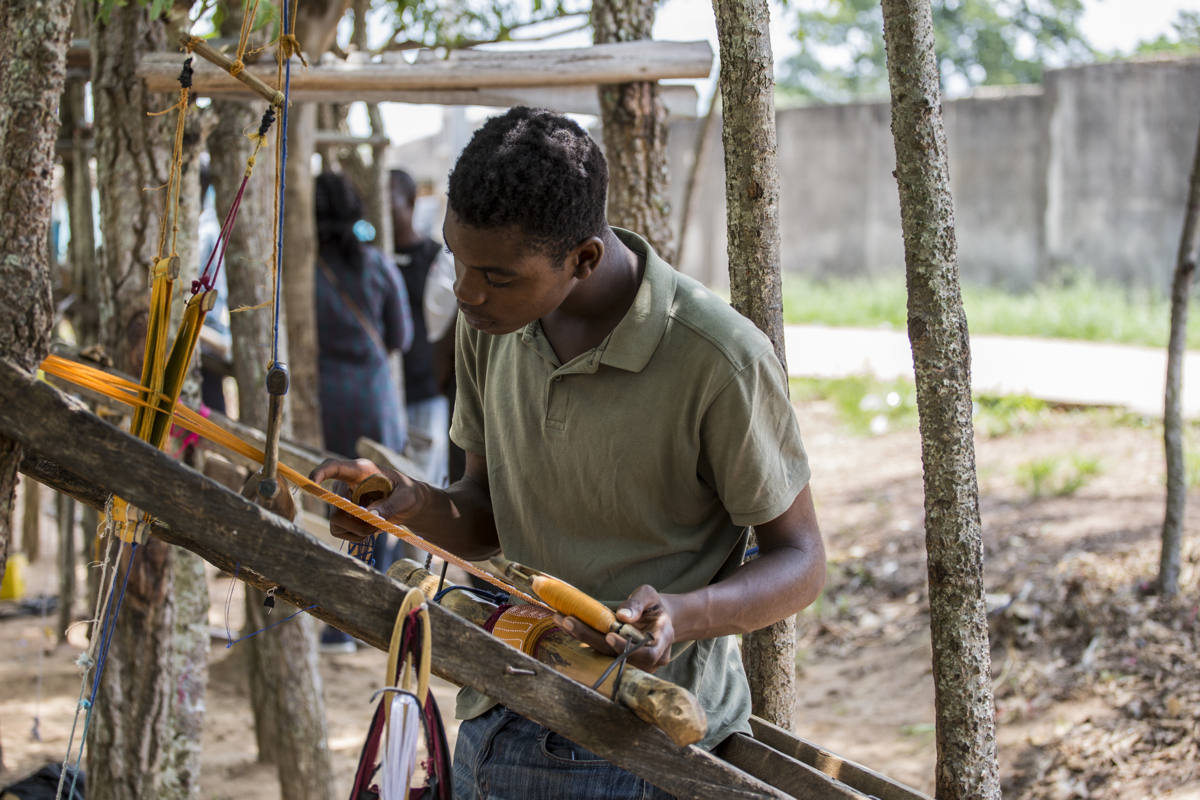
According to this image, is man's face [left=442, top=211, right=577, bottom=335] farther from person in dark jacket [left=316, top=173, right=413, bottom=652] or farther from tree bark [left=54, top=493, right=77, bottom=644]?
Answer: tree bark [left=54, top=493, right=77, bottom=644]

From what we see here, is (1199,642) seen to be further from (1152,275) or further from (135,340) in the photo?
(1152,275)

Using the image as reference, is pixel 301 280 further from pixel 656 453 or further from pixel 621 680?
pixel 621 680

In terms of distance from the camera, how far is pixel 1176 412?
14.8 ft

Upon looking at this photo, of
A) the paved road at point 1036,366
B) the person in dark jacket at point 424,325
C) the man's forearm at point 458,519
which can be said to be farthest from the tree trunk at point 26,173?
the paved road at point 1036,366

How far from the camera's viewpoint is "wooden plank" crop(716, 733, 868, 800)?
188 cm

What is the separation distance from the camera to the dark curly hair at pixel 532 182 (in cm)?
173

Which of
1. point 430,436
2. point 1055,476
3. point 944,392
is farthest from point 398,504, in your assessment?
point 1055,476

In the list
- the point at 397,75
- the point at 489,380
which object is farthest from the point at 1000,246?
the point at 489,380

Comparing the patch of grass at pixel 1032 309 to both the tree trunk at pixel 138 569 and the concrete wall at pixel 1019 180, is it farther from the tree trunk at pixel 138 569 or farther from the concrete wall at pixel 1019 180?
the tree trunk at pixel 138 569

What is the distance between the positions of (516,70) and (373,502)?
5.96ft

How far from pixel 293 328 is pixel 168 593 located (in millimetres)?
2435

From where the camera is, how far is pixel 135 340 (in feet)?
10.6

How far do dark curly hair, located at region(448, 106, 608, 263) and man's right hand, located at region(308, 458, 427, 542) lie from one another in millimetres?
447

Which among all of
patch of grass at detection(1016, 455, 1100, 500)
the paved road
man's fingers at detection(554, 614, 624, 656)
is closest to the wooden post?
man's fingers at detection(554, 614, 624, 656)
